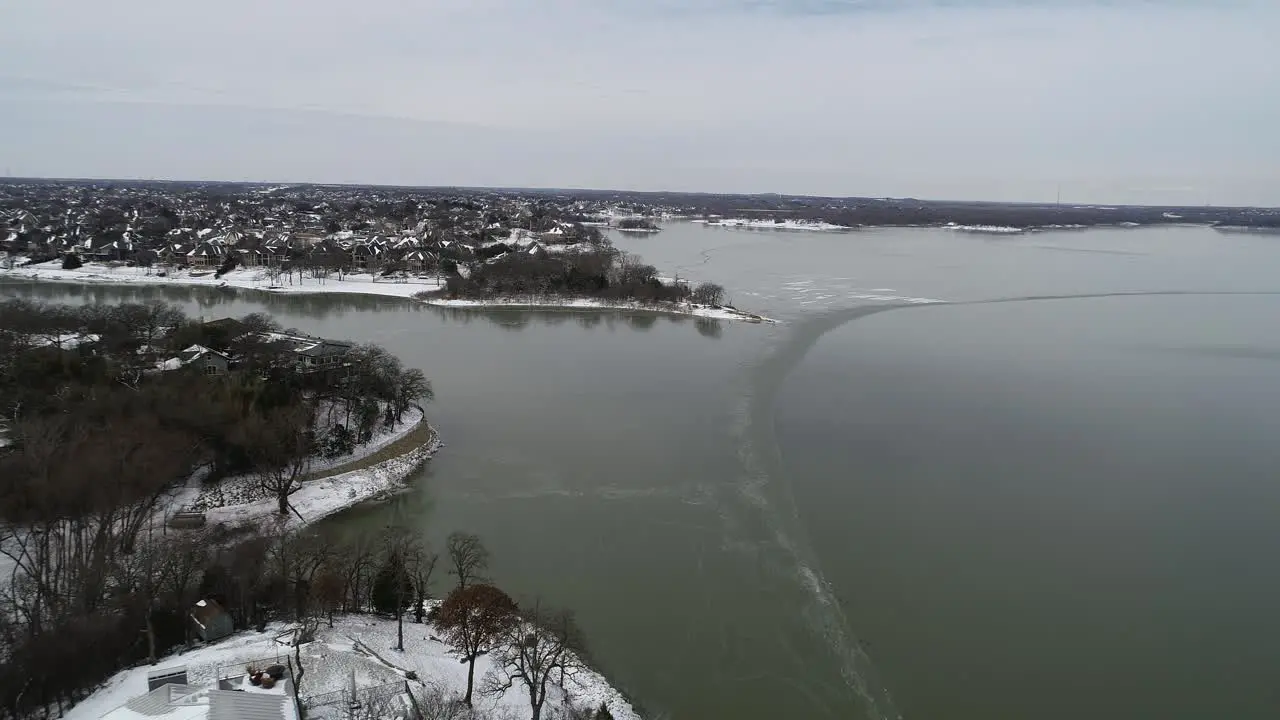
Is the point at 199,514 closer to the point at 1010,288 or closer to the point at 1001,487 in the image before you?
the point at 1001,487

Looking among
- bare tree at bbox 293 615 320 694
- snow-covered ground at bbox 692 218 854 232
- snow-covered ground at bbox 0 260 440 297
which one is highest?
snow-covered ground at bbox 692 218 854 232

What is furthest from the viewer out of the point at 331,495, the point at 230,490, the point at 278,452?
the point at 331,495

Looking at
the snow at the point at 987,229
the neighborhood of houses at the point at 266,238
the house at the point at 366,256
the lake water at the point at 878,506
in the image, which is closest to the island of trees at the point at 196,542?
the lake water at the point at 878,506

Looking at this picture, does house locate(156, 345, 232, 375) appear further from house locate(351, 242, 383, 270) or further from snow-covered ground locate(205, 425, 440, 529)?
house locate(351, 242, 383, 270)

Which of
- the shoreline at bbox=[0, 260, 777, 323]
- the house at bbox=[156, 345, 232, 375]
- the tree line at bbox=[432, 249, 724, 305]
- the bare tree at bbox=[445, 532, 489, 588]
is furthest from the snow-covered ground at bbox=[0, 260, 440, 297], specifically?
the bare tree at bbox=[445, 532, 489, 588]

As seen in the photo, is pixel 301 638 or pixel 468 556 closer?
pixel 301 638

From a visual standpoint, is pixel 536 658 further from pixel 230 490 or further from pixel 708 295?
pixel 708 295

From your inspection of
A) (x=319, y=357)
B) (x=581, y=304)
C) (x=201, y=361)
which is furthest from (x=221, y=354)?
(x=581, y=304)

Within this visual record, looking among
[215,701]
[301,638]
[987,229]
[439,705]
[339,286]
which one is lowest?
[439,705]
